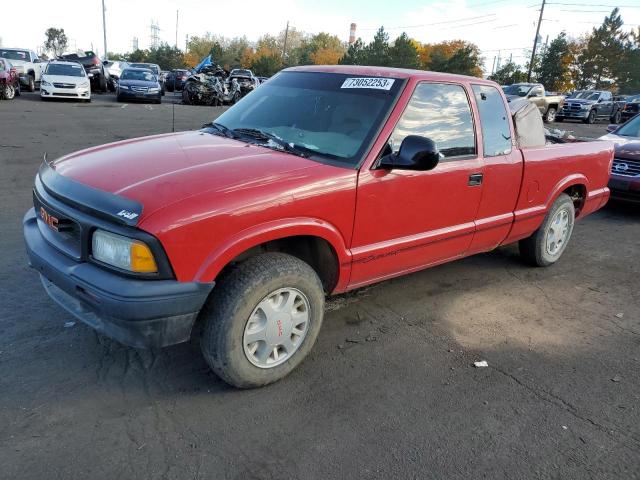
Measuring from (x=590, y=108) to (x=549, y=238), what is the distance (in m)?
24.8

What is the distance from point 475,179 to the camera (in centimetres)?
394

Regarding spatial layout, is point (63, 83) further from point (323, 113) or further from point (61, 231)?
point (61, 231)

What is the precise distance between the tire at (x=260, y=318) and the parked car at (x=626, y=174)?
6.45 metres

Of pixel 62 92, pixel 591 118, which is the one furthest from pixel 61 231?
pixel 591 118

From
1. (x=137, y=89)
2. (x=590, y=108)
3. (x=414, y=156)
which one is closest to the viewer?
(x=414, y=156)

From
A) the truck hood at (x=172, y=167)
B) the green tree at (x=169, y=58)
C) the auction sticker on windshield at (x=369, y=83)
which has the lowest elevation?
the truck hood at (x=172, y=167)

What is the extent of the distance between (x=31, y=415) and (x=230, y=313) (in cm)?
114

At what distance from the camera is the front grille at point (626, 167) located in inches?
297

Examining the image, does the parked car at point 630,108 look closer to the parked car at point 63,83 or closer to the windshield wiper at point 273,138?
the parked car at point 63,83

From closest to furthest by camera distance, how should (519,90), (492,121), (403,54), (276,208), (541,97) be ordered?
(276,208) → (492,121) → (541,97) → (519,90) → (403,54)

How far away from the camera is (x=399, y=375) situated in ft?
10.5

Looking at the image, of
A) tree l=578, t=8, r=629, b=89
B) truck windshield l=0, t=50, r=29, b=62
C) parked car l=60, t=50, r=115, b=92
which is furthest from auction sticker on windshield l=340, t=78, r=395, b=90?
tree l=578, t=8, r=629, b=89

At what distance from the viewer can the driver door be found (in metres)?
3.31

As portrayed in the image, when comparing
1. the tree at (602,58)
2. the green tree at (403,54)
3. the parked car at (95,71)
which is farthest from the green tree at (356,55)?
the parked car at (95,71)
